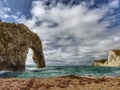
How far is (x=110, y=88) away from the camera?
866cm

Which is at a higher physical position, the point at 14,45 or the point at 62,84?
the point at 14,45

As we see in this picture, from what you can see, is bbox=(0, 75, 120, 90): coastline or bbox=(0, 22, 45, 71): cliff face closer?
bbox=(0, 75, 120, 90): coastline

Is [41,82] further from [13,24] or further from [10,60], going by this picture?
[13,24]

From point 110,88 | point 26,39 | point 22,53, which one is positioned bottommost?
point 110,88

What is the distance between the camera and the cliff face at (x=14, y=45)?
60.2 metres

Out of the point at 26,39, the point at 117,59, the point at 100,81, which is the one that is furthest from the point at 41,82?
Result: the point at 117,59

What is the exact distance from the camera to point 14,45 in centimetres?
6481

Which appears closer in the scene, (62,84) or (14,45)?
(62,84)

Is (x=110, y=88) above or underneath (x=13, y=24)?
underneath

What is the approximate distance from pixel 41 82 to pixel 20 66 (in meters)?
57.7

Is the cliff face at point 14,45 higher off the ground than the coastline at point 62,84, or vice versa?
the cliff face at point 14,45

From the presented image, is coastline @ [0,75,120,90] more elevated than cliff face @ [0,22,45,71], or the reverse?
cliff face @ [0,22,45,71]

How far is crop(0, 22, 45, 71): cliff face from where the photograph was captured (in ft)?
198

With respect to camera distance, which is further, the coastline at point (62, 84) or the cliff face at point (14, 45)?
the cliff face at point (14, 45)
